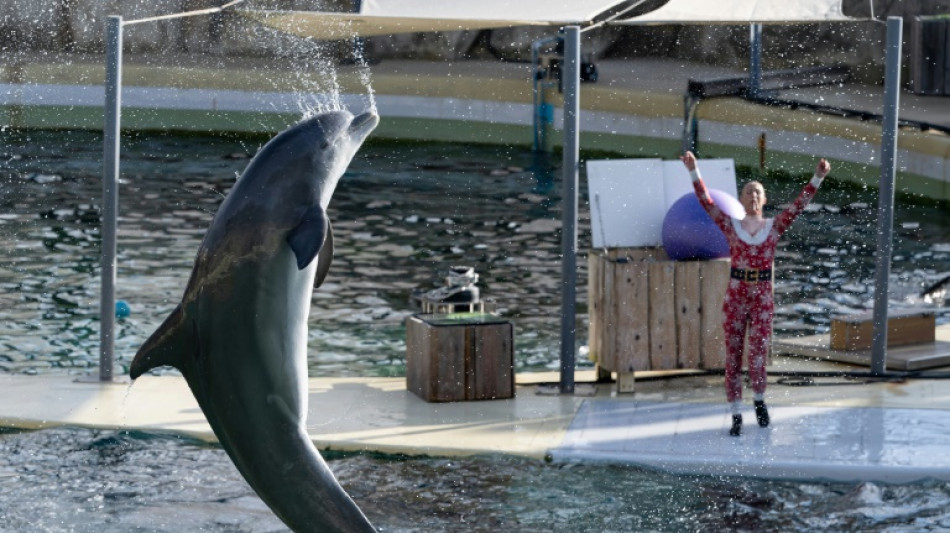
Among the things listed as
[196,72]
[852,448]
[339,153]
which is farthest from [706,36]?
[339,153]

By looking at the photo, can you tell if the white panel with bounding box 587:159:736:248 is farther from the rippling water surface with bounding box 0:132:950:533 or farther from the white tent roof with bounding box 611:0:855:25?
the white tent roof with bounding box 611:0:855:25

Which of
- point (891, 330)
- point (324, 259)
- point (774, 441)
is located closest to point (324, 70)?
point (891, 330)

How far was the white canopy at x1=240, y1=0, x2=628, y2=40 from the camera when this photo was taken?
11.8m

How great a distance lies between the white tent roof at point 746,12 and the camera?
39.8 feet

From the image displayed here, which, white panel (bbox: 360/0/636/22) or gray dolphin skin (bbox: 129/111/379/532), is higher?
white panel (bbox: 360/0/636/22)

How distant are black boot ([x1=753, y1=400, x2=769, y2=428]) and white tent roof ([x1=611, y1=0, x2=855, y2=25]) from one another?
11.3 feet

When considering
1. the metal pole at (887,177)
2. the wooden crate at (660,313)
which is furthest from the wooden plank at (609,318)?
the metal pole at (887,177)

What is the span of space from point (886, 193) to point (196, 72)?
628 inches

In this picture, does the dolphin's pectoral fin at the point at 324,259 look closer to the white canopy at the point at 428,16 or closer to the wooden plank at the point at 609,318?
the wooden plank at the point at 609,318

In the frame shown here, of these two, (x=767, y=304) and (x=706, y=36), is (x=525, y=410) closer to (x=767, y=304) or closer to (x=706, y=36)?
(x=767, y=304)

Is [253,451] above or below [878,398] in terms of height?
above

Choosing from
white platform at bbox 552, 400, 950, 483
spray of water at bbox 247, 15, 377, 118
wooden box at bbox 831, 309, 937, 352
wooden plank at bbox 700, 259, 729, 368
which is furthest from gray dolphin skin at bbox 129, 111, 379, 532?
spray of water at bbox 247, 15, 377, 118

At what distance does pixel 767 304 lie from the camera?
368 inches

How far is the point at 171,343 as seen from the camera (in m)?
5.46
